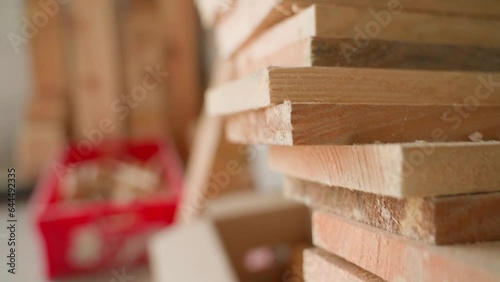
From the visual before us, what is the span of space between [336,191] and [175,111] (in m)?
2.20

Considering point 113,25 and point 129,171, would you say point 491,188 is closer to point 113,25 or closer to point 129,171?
→ point 129,171

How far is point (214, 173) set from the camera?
1.48 metres

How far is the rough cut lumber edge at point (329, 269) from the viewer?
1.86 ft

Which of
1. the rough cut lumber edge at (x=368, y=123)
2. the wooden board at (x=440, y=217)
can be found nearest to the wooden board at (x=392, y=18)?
the rough cut lumber edge at (x=368, y=123)

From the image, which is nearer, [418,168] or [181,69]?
[418,168]

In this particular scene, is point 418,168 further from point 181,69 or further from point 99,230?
point 181,69

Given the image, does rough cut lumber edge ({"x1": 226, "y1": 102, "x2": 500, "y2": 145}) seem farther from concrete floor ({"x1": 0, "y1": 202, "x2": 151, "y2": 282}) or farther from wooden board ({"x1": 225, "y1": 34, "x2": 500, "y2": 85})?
concrete floor ({"x1": 0, "y1": 202, "x2": 151, "y2": 282})

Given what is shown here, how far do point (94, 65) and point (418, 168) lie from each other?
7.94ft

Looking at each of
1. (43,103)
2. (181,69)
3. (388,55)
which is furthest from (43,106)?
(388,55)

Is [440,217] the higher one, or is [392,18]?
[392,18]

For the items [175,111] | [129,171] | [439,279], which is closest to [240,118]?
[439,279]

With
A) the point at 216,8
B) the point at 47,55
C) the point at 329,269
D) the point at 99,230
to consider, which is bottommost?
the point at 99,230

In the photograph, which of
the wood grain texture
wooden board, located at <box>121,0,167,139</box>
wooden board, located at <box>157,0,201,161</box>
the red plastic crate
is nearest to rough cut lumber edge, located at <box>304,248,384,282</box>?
the wood grain texture

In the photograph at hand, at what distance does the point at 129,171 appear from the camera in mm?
2078
